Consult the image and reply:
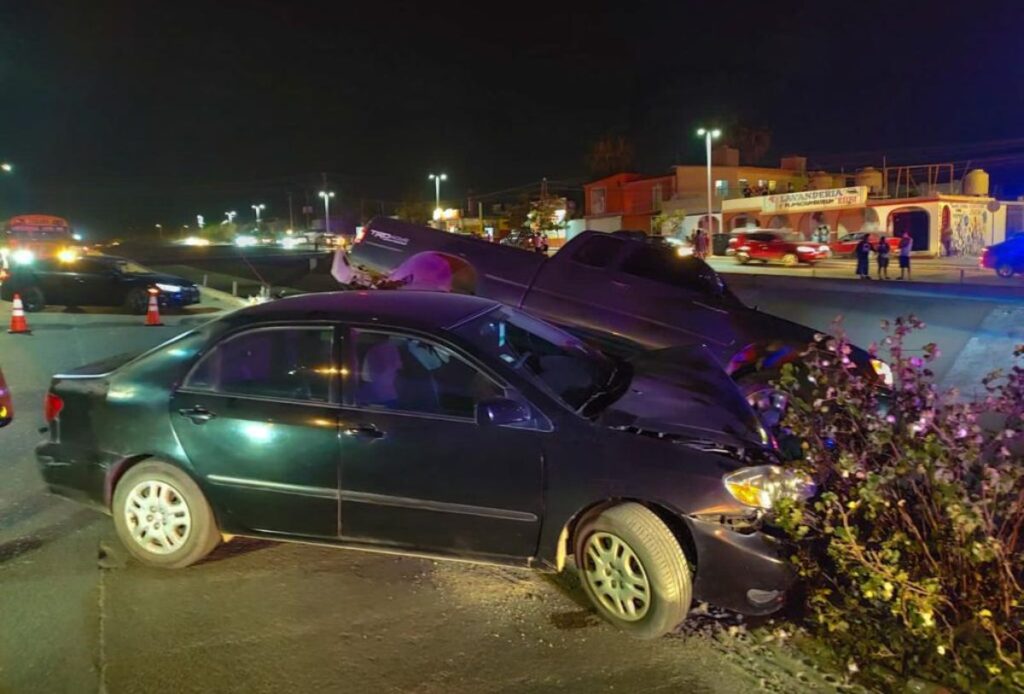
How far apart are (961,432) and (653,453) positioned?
1276mm

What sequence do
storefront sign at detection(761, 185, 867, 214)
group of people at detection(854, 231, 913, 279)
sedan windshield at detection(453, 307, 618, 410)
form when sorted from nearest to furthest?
sedan windshield at detection(453, 307, 618, 410)
group of people at detection(854, 231, 913, 279)
storefront sign at detection(761, 185, 867, 214)

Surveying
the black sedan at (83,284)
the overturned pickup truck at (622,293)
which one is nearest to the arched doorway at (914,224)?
the black sedan at (83,284)

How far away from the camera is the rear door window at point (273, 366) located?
174 inches

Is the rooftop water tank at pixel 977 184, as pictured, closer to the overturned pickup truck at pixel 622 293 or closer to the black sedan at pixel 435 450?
the overturned pickup truck at pixel 622 293

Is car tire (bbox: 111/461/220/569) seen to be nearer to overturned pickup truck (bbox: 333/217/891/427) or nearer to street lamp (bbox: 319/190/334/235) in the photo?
overturned pickup truck (bbox: 333/217/891/427)

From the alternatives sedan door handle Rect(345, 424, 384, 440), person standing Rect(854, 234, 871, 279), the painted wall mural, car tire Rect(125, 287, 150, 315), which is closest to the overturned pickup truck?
sedan door handle Rect(345, 424, 384, 440)

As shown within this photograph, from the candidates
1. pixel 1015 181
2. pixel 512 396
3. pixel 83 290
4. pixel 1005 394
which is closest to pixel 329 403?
pixel 512 396

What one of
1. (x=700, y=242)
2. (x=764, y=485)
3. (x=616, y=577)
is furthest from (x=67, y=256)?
(x=700, y=242)

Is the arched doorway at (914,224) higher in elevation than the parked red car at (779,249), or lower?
higher

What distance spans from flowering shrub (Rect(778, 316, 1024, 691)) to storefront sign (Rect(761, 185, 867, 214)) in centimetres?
4057

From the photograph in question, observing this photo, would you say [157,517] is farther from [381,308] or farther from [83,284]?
[83,284]

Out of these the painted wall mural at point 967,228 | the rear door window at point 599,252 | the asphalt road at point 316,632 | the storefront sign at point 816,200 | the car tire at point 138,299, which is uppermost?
the storefront sign at point 816,200

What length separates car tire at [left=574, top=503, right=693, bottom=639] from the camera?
3773mm

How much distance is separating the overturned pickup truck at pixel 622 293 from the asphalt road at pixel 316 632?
3178 mm
